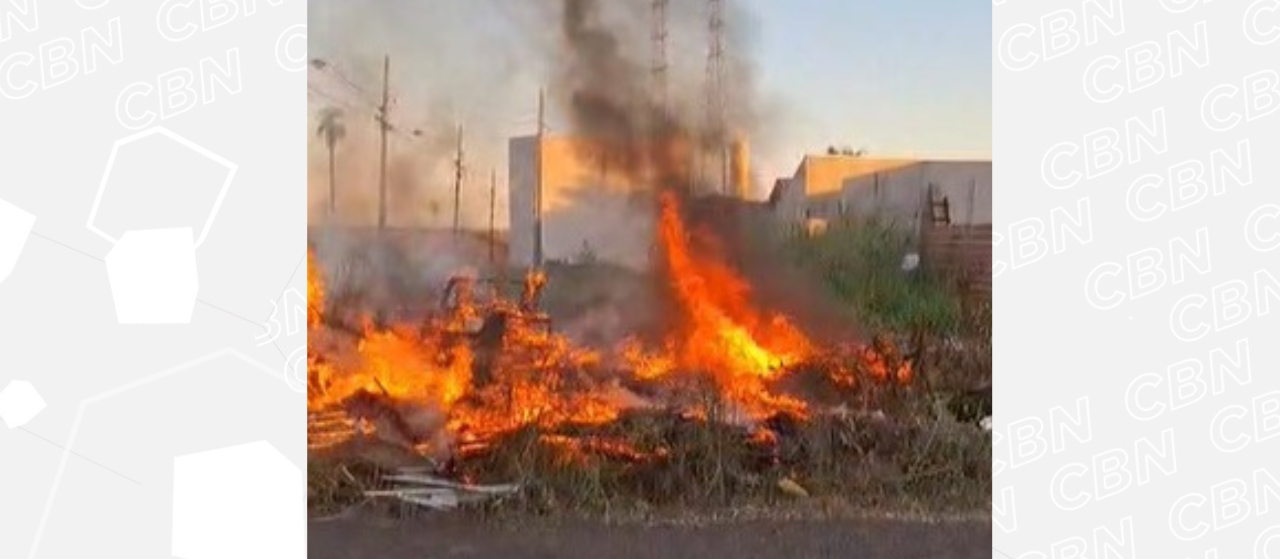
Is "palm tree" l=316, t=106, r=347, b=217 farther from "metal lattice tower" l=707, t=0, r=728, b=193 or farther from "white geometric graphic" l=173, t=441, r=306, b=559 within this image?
"metal lattice tower" l=707, t=0, r=728, b=193

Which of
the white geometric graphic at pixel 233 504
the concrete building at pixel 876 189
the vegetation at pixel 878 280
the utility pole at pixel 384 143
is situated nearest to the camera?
the white geometric graphic at pixel 233 504

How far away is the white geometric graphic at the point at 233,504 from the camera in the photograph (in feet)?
17.2

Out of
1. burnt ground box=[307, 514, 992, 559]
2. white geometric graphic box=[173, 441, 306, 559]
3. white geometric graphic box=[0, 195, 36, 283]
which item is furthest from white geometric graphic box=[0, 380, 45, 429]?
burnt ground box=[307, 514, 992, 559]

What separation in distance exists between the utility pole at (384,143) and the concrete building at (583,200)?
585 mm

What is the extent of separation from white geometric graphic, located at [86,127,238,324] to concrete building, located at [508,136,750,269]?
1373 millimetres

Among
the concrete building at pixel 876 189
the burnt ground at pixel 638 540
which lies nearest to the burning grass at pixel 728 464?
the burnt ground at pixel 638 540

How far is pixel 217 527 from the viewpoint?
528 centimetres

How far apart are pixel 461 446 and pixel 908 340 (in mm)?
2298

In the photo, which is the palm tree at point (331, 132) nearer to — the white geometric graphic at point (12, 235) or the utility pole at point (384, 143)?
the utility pole at point (384, 143)

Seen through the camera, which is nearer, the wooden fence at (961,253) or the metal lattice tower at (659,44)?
the metal lattice tower at (659,44)

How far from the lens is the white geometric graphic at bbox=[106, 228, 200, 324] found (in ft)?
16.7

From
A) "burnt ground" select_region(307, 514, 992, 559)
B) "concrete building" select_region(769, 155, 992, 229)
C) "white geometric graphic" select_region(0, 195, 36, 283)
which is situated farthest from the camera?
"concrete building" select_region(769, 155, 992, 229)
